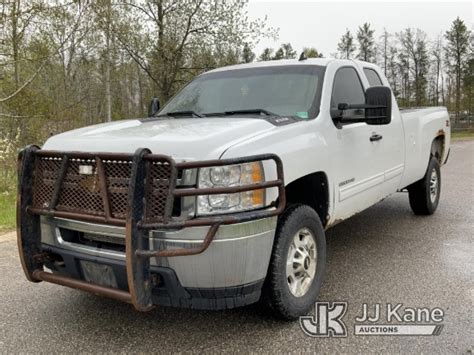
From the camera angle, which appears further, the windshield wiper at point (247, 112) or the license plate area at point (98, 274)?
the windshield wiper at point (247, 112)

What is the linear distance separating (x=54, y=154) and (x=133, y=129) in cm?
67

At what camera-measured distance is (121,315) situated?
11.6 ft

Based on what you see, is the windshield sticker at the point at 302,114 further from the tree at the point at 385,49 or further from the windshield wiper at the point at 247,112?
the tree at the point at 385,49

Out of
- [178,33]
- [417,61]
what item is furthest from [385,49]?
[178,33]

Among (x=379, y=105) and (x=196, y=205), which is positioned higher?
(x=379, y=105)

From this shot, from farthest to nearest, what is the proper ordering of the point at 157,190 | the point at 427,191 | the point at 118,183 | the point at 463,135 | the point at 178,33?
1. the point at 463,135
2. the point at 178,33
3. the point at 427,191
4. the point at 118,183
5. the point at 157,190

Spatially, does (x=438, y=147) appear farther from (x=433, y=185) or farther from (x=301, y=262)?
(x=301, y=262)

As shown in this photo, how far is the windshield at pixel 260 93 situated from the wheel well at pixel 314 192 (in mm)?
532

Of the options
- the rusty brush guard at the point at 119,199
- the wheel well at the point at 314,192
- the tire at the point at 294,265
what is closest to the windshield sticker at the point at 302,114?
the wheel well at the point at 314,192

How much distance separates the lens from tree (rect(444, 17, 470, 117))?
41.3 m

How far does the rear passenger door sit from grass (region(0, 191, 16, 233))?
471cm

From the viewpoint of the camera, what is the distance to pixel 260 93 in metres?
4.26

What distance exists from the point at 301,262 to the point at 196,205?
3.34 feet

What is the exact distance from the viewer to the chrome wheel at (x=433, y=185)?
258 inches
